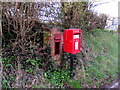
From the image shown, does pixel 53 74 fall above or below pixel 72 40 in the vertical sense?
below

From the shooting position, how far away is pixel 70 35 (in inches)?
89.8

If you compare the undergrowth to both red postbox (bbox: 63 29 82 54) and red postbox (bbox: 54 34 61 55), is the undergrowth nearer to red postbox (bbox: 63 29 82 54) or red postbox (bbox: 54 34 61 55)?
red postbox (bbox: 54 34 61 55)

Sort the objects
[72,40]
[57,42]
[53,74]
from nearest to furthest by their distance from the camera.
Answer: [72,40], [53,74], [57,42]

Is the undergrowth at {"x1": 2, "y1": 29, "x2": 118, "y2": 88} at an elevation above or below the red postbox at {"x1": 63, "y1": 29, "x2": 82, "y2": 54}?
below

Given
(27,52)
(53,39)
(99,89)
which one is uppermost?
(53,39)

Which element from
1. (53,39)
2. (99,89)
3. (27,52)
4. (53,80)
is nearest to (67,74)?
(53,80)

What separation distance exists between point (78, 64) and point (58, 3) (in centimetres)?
243

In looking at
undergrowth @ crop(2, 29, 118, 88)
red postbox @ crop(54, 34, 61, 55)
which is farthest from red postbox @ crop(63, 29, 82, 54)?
undergrowth @ crop(2, 29, 118, 88)

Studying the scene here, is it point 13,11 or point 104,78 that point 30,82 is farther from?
point 104,78

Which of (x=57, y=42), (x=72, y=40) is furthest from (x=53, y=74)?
(x=72, y=40)

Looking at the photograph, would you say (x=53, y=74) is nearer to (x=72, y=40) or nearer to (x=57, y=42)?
(x=57, y=42)

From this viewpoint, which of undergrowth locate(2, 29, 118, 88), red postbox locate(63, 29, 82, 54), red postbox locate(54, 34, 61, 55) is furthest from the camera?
red postbox locate(54, 34, 61, 55)

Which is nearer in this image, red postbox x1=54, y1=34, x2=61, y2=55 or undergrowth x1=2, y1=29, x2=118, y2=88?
undergrowth x1=2, y1=29, x2=118, y2=88

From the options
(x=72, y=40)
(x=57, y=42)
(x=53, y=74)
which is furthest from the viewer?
(x=57, y=42)
